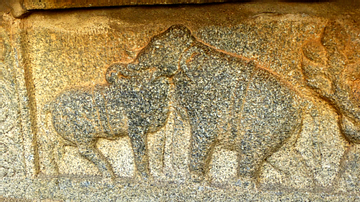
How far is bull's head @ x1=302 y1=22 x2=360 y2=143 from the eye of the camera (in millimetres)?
1537

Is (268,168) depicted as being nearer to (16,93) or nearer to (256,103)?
(256,103)

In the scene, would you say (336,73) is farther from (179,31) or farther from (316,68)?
(179,31)

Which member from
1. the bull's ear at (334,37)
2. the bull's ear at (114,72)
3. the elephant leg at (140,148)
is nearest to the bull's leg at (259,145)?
the bull's ear at (334,37)

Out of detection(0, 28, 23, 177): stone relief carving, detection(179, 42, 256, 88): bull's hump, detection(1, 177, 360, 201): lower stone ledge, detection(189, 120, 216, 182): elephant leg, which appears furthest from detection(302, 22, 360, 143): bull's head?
detection(0, 28, 23, 177): stone relief carving

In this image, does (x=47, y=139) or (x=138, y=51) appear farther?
(x=47, y=139)

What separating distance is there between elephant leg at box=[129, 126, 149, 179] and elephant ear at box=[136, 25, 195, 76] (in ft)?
1.18

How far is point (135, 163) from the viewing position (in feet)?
6.02

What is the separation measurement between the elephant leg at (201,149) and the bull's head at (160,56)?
0.35 meters

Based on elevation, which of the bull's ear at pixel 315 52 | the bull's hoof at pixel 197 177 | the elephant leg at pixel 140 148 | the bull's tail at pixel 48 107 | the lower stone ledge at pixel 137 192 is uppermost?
the bull's ear at pixel 315 52

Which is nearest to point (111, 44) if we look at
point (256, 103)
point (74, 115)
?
point (74, 115)

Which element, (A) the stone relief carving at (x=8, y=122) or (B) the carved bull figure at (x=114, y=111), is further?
(A) the stone relief carving at (x=8, y=122)

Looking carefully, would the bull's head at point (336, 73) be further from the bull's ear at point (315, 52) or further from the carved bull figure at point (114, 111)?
the carved bull figure at point (114, 111)

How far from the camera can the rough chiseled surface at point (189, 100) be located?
158 centimetres

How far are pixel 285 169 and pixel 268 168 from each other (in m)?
0.09
